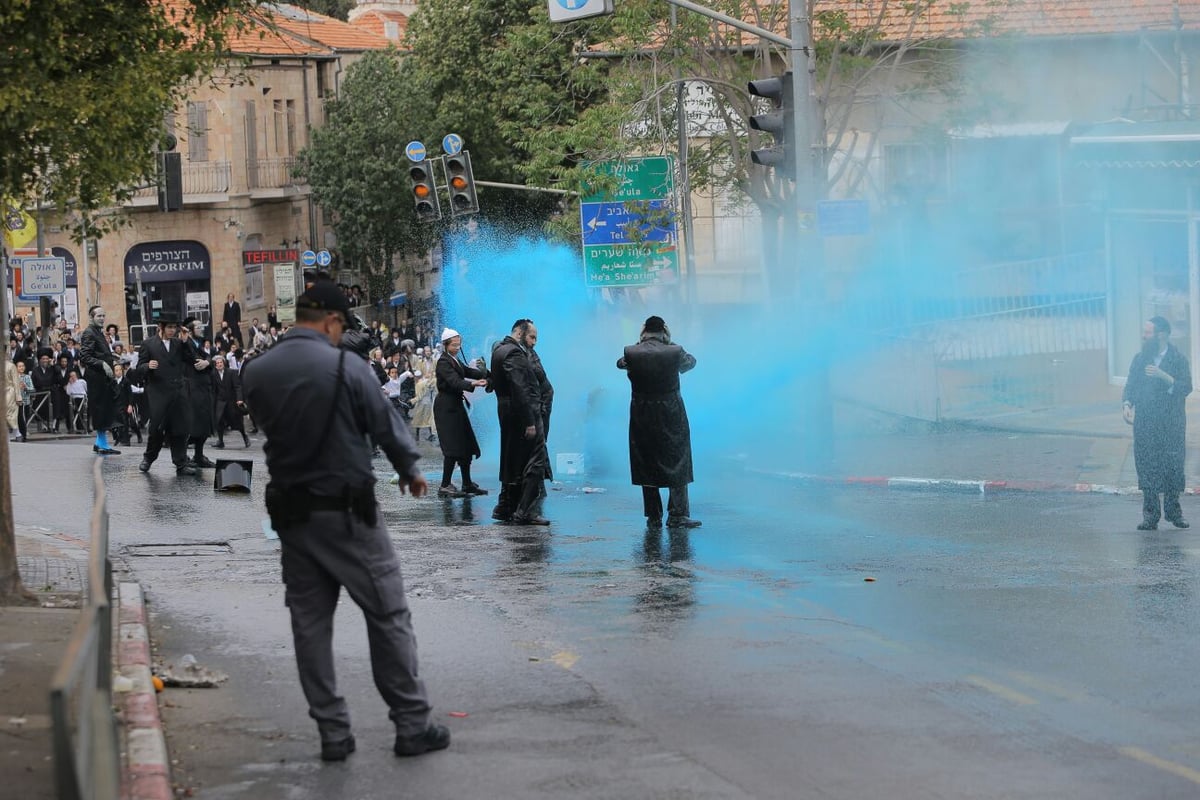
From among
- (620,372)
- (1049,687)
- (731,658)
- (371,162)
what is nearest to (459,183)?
(620,372)

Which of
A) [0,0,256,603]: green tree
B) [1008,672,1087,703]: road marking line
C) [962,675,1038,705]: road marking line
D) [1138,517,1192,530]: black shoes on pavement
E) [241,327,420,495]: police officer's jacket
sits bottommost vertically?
[1138,517,1192,530]: black shoes on pavement

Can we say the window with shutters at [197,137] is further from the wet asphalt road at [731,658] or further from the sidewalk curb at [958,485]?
the wet asphalt road at [731,658]

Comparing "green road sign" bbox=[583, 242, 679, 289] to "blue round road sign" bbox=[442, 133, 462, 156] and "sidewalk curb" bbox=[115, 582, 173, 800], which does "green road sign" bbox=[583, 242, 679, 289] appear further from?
"sidewalk curb" bbox=[115, 582, 173, 800]

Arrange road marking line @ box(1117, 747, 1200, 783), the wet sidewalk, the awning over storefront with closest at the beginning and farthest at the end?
road marking line @ box(1117, 747, 1200, 783) → the wet sidewalk → the awning over storefront

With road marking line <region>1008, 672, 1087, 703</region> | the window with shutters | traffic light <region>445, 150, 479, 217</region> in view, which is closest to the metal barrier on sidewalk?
road marking line <region>1008, 672, 1087, 703</region>

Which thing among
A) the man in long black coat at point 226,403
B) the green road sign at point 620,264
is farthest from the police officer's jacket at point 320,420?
the green road sign at point 620,264

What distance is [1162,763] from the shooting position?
21.3ft

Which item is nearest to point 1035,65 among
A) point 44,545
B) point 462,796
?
point 44,545

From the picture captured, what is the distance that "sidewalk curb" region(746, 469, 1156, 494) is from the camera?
Result: 54.5 ft

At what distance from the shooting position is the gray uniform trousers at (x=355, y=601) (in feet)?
22.0

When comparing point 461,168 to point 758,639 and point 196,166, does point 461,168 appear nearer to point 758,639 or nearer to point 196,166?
point 758,639

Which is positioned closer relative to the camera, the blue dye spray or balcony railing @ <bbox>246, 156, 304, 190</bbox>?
the blue dye spray

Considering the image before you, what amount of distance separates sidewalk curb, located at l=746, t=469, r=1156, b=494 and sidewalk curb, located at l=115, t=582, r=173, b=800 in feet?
32.1

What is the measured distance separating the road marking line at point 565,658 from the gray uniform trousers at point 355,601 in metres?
1.70
